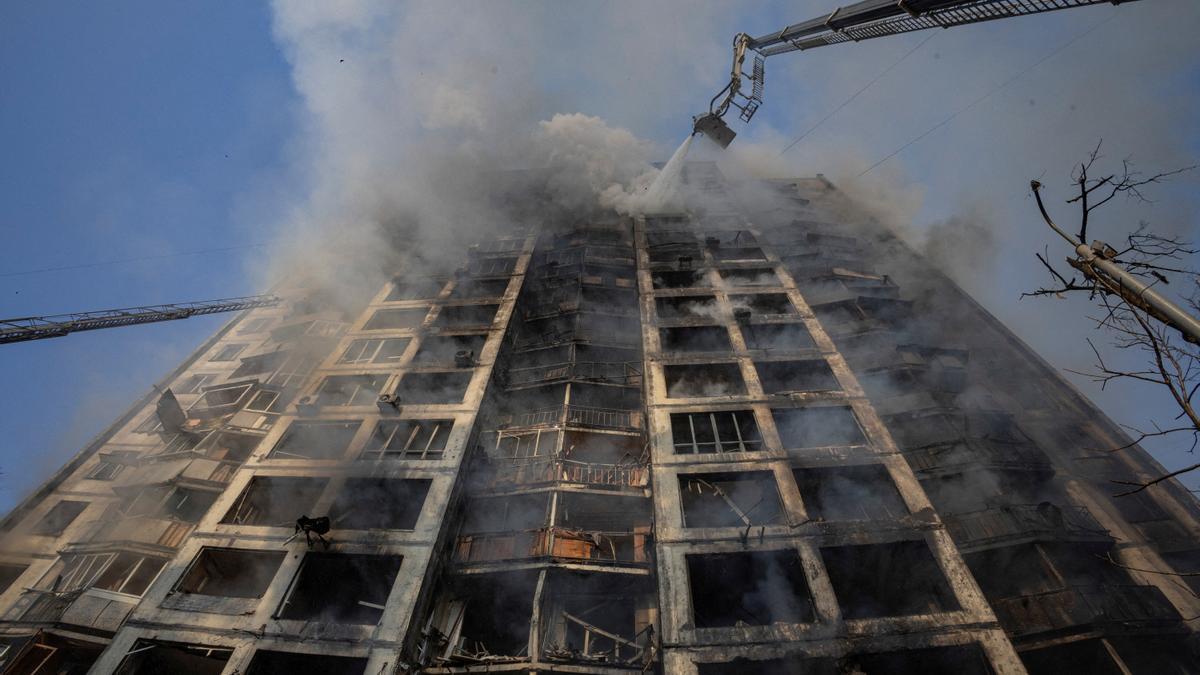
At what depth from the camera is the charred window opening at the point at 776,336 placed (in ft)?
69.9

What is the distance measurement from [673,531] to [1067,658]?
11547 millimetres

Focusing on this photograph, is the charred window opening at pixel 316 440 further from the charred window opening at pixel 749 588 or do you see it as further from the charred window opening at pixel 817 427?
the charred window opening at pixel 817 427

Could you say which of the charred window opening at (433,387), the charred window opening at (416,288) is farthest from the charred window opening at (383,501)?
the charred window opening at (416,288)

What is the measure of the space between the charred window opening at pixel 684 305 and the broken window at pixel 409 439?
37.5ft

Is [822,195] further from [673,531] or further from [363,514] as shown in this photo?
[363,514]

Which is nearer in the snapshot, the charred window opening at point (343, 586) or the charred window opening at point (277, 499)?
the charred window opening at point (343, 586)

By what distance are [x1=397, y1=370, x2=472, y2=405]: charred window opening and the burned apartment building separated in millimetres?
103

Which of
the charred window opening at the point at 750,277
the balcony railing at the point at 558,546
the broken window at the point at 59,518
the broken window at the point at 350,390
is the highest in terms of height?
the charred window opening at the point at 750,277

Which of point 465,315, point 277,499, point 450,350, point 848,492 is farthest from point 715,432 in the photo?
point 277,499

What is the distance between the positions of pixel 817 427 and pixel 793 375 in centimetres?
321

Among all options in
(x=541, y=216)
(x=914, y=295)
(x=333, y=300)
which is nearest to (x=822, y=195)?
(x=914, y=295)

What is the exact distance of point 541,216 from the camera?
1515 inches

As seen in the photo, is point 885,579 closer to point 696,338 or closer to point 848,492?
point 848,492

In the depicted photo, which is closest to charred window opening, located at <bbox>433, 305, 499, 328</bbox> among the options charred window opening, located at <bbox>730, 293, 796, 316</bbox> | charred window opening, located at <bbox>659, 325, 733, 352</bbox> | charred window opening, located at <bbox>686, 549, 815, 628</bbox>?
charred window opening, located at <bbox>659, 325, 733, 352</bbox>
